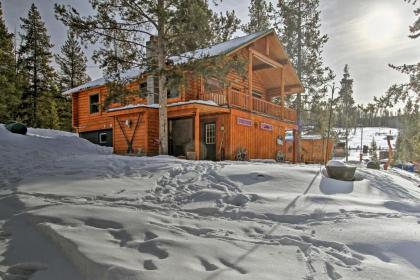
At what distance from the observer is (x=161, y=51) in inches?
527

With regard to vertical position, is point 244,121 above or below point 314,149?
above

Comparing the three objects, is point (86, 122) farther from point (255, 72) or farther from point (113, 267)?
point (113, 267)

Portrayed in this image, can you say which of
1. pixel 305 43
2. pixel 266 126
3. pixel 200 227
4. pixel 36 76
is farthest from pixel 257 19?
pixel 200 227

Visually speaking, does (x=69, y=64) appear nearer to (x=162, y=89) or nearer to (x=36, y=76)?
(x=36, y=76)

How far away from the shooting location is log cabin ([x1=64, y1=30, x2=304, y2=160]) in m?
15.2

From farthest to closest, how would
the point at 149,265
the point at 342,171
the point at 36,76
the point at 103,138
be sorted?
the point at 36,76 < the point at 103,138 < the point at 342,171 < the point at 149,265

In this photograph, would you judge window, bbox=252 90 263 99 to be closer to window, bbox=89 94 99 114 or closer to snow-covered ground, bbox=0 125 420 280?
window, bbox=89 94 99 114

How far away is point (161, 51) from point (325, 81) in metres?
17.3

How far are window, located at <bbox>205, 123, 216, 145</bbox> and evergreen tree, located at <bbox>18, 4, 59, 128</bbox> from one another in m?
19.5

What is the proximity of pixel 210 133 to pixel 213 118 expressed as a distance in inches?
34.0

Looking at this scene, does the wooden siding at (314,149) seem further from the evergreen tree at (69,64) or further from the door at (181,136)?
the evergreen tree at (69,64)

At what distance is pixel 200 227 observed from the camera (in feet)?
13.7

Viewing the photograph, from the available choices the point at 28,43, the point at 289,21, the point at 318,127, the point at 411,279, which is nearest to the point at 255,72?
the point at 289,21

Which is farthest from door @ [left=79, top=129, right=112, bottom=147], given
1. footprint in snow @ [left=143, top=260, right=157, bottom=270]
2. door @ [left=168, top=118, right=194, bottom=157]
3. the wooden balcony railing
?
footprint in snow @ [left=143, top=260, right=157, bottom=270]
